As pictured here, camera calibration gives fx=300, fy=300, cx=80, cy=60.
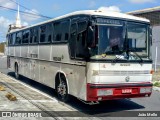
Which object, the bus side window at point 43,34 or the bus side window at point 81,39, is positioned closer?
the bus side window at point 81,39

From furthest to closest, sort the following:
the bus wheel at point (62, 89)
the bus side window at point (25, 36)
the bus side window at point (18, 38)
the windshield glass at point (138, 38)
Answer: the bus side window at point (18, 38), the bus side window at point (25, 36), the bus wheel at point (62, 89), the windshield glass at point (138, 38)

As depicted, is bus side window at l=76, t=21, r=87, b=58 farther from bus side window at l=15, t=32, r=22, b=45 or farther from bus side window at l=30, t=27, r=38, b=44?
bus side window at l=15, t=32, r=22, b=45

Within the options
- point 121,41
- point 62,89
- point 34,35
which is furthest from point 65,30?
point 34,35

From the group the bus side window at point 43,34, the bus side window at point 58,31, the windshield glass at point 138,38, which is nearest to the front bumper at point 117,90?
the windshield glass at point 138,38

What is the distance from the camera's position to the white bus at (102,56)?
28.8ft

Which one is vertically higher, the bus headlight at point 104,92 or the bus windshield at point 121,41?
the bus windshield at point 121,41

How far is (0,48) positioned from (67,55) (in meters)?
83.6

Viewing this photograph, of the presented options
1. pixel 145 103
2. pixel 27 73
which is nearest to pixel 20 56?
pixel 27 73

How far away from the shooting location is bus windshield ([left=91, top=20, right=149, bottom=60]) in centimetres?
881

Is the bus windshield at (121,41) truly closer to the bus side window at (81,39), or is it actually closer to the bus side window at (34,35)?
the bus side window at (81,39)

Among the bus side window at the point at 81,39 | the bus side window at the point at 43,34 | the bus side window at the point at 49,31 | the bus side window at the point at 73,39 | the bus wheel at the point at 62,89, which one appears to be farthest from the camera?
the bus side window at the point at 43,34

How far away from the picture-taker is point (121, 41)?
30.1 feet

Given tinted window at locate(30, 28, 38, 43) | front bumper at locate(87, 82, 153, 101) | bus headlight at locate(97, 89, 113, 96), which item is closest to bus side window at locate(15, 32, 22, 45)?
tinted window at locate(30, 28, 38, 43)

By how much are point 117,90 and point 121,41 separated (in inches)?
59.0
